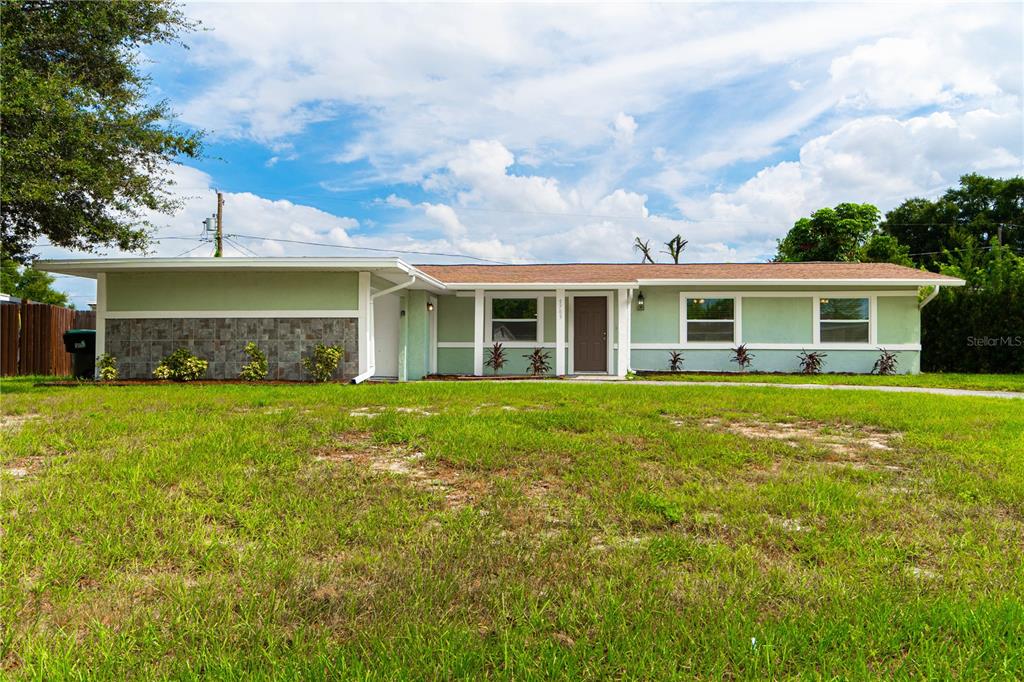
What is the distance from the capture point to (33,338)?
15289 mm

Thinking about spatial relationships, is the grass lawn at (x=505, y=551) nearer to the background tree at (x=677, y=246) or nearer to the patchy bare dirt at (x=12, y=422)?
the patchy bare dirt at (x=12, y=422)

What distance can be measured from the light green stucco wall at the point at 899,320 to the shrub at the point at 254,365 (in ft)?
48.9

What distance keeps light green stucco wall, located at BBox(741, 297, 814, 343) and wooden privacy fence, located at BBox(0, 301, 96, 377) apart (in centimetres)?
1838

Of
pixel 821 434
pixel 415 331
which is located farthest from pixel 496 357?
pixel 821 434

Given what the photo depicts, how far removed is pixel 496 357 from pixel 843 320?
910 cm

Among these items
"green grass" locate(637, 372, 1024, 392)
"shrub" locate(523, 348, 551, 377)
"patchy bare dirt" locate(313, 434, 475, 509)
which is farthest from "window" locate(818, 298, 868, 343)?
"patchy bare dirt" locate(313, 434, 475, 509)

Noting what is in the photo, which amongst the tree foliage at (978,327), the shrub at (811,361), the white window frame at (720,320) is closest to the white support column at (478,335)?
the white window frame at (720,320)

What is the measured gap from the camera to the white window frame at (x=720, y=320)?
593 inches

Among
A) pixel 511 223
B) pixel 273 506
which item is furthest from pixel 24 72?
pixel 511 223

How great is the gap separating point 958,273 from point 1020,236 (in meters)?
18.7

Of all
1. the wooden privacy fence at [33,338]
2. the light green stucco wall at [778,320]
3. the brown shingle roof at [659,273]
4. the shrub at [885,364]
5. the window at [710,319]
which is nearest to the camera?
the brown shingle roof at [659,273]

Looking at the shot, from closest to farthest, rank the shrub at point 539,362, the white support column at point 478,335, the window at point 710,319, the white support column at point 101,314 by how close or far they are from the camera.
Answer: the white support column at point 101,314, the white support column at point 478,335, the shrub at point 539,362, the window at point 710,319

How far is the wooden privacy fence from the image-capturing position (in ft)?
48.2

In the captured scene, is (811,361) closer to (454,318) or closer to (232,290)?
(454,318)
